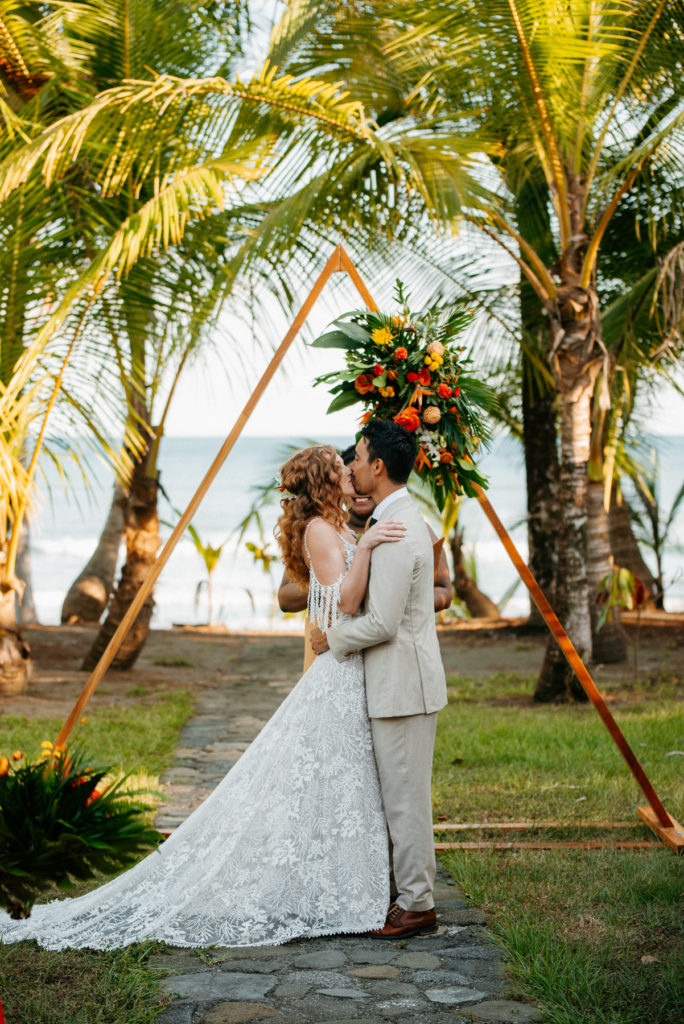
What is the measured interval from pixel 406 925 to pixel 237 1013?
2.77ft

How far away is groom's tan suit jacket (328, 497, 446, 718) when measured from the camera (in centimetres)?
371

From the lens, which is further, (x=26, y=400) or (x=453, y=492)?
(x=26, y=400)

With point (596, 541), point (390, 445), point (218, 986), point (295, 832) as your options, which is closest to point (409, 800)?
point (295, 832)

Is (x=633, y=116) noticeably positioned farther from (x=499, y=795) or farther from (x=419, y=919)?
(x=419, y=919)

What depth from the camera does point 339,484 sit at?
3977 millimetres

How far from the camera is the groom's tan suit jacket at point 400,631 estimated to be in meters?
3.71

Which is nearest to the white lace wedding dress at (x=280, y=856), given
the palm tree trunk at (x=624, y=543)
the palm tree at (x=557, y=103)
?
the palm tree at (x=557, y=103)

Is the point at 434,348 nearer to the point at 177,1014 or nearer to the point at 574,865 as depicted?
the point at 574,865

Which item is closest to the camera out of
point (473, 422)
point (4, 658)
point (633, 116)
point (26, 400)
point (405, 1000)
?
point (405, 1000)

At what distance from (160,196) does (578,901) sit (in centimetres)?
468

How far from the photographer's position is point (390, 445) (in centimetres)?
383

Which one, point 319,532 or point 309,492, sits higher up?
point 309,492

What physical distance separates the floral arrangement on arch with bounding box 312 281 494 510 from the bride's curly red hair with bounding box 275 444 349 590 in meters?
0.53

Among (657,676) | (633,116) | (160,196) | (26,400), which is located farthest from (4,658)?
(633,116)
